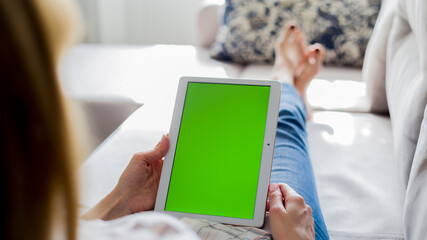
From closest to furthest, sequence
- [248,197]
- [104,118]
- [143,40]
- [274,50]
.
Result: [248,197]
[104,118]
[274,50]
[143,40]

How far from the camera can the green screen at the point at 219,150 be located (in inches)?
31.5

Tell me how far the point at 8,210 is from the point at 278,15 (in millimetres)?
1703

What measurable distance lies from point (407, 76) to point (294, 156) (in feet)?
1.12

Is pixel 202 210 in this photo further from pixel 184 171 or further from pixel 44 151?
pixel 44 151

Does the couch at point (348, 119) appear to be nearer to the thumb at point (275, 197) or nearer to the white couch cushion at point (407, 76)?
the white couch cushion at point (407, 76)

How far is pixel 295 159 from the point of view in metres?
0.98

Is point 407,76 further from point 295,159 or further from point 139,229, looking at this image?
point 139,229

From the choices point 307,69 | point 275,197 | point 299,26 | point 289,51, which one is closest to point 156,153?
point 275,197

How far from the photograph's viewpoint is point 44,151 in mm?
352

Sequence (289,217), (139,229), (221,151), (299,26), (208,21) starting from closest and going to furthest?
(139,229)
(289,217)
(221,151)
(299,26)
(208,21)

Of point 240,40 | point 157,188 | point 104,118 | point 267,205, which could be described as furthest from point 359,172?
point 240,40

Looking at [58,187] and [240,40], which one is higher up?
[58,187]

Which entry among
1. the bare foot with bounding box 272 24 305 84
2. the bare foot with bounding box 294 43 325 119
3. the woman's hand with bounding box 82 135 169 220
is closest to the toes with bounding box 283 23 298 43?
the bare foot with bounding box 272 24 305 84

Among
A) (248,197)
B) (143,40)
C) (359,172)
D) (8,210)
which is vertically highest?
(8,210)
